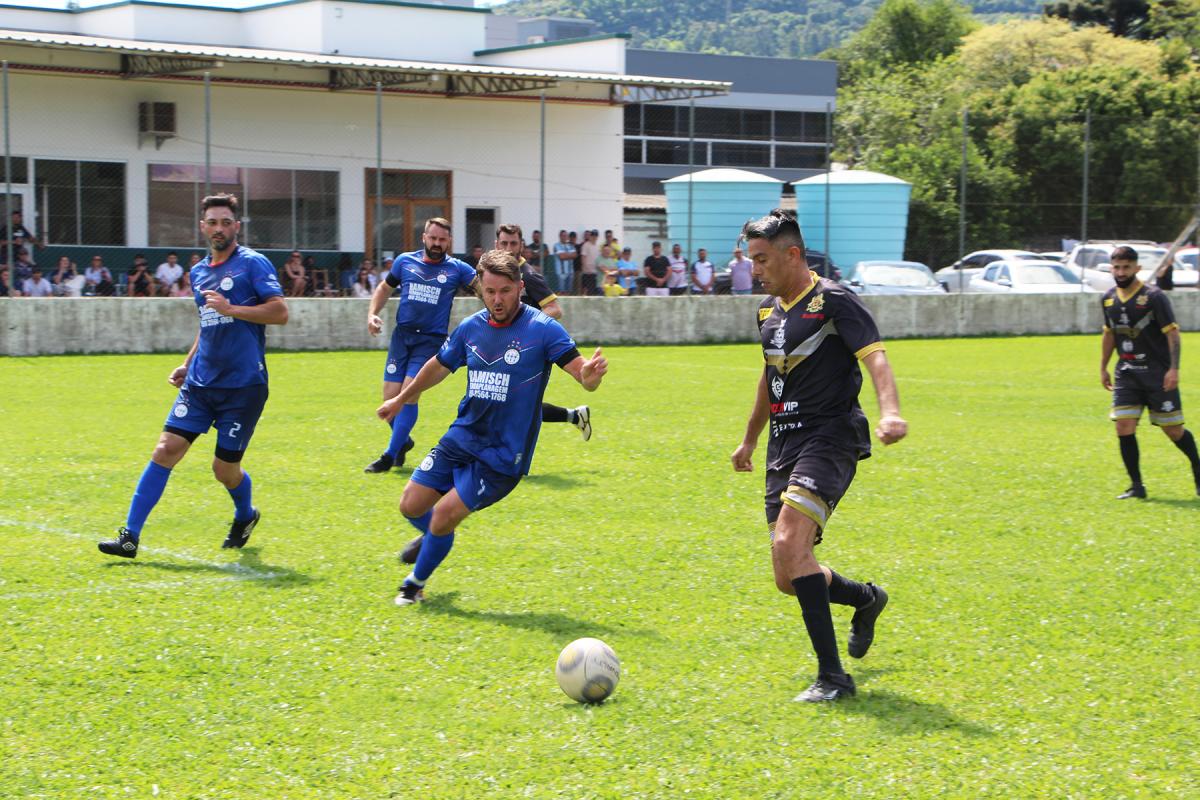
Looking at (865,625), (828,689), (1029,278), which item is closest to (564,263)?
(1029,278)

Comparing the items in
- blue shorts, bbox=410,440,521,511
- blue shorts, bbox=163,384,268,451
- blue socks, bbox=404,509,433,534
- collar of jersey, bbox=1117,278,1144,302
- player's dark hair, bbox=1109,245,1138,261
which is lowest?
blue socks, bbox=404,509,433,534

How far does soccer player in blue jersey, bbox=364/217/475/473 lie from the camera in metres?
11.4

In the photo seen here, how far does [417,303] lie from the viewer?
1142cm

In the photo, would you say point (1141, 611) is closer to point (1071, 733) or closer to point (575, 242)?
point (1071, 733)

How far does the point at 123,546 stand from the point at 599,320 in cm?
1826

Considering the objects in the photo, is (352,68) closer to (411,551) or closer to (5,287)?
(5,287)

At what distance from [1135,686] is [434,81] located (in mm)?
27438

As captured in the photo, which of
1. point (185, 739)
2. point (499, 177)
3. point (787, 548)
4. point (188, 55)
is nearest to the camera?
point (185, 739)

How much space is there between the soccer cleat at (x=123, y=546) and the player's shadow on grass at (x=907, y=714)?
4.18m

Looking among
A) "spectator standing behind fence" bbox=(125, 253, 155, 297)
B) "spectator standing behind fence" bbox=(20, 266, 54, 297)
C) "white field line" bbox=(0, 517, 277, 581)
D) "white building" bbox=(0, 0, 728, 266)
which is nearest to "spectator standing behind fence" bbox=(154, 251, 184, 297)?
"spectator standing behind fence" bbox=(125, 253, 155, 297)

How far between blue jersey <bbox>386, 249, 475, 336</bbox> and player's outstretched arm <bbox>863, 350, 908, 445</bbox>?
614cm

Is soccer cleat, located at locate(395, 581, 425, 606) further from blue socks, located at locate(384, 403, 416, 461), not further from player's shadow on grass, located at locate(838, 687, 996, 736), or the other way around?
blue socks, located at locate(384, 403, 416, 461)

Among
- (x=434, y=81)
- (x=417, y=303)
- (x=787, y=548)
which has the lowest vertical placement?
(x=787, y=548)

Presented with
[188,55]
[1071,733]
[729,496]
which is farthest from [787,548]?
[188,55]
